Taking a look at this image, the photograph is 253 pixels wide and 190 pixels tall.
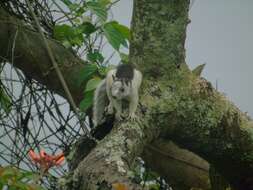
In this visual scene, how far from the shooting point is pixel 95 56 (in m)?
3.51

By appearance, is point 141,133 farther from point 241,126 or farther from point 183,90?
point 241,126

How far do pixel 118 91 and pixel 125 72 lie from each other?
245 millimetres

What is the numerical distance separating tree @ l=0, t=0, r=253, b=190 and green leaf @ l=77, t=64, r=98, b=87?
169 millimetres

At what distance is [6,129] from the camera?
3.59 metres

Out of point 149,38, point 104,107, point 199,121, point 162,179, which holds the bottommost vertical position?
point 162,179

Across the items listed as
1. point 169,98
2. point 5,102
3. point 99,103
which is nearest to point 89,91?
point 99,103

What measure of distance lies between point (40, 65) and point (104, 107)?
0.42m

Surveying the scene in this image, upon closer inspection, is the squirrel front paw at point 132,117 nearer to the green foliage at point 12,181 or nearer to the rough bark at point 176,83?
the rough bark at point 176,83

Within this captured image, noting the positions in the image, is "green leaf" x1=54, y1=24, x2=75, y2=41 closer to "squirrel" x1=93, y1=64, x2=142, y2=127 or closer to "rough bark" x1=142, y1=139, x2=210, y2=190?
"squirrel" x1=93, y1=64, x2=142, y2=127

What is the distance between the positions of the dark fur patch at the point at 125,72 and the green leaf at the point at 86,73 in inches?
7.2

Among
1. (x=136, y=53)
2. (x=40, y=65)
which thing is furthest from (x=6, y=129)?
(x=136, y=53)

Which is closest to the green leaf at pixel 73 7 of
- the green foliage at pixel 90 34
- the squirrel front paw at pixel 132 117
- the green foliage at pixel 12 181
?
the green foliage at pixel 90 34

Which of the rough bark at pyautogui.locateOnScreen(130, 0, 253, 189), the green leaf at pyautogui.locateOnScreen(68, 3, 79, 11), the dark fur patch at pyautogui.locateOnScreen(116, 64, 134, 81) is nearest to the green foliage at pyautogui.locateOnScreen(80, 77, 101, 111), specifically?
the dark fur patch at pyautogui.locateOnScreen(116, 64, 134, 81)

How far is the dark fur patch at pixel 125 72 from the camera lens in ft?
10.3
